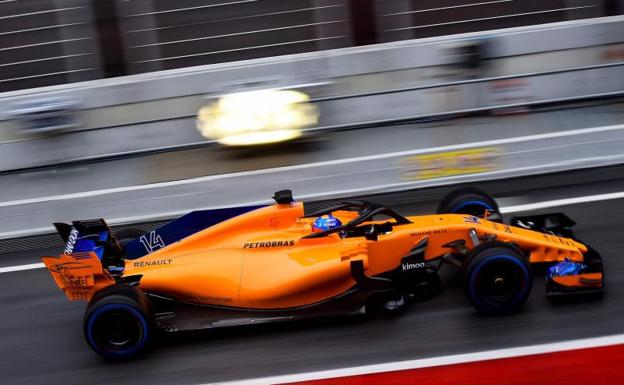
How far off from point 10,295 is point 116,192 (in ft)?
4.96

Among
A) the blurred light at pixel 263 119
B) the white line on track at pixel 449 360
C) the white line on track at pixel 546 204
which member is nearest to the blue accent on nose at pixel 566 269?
the white line on track at pixel 449 360

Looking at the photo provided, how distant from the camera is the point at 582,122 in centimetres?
875

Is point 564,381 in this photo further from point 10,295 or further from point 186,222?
point 10,295

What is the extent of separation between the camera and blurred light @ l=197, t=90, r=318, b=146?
8.83m

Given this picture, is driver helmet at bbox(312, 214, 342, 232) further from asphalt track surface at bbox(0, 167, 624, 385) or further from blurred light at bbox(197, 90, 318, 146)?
blurred light at bbox(197, 90, 318, 146)

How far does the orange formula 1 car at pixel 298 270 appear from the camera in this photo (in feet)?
19.3

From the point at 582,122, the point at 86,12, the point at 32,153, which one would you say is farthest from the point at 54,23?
the point at 582,122

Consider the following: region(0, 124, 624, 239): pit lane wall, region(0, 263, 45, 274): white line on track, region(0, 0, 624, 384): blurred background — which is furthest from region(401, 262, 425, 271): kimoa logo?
region(0, 263, 45, 274): white line on track

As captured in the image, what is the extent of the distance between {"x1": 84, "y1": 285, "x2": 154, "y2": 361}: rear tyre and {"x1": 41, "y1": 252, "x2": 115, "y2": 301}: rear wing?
0.25 meters

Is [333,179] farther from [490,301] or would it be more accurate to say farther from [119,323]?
[119,323]

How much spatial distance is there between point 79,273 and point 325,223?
5.85 feet

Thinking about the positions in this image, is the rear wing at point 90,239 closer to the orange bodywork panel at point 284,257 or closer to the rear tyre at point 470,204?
the orange bodywork panel at point 284,257

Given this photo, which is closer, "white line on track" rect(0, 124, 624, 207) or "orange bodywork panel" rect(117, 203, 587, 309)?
"orange bodywork panel" rect(117, 203, 587, 309)

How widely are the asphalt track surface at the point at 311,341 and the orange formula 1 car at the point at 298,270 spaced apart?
0.15 meters
